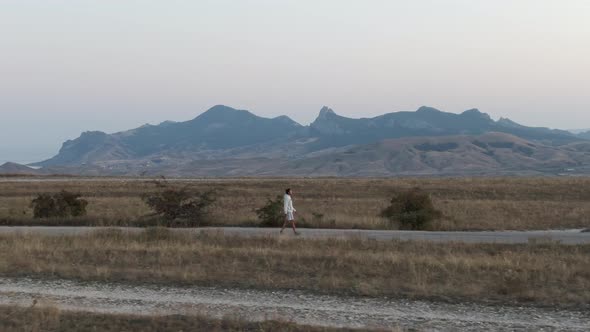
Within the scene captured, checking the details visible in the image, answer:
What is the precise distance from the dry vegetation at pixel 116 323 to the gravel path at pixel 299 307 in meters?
0.55

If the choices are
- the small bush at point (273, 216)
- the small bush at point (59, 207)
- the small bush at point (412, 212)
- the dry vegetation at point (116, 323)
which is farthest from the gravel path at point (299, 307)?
the small bush at point (59, 207)

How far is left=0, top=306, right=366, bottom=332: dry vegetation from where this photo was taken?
9227 millimetres

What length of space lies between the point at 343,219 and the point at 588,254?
40.1 ft

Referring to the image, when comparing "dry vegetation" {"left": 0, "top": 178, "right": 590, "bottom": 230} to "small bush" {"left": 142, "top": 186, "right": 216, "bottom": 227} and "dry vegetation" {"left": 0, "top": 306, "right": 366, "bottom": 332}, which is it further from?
"dry vegetation" {"left": 0, "top": 306, "right": 366, "bottom": 332}

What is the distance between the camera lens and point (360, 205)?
3869 centimetres

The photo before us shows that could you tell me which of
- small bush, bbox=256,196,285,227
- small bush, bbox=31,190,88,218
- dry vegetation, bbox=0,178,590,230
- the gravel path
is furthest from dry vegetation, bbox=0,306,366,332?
small bush, bbox=31,190,88,218

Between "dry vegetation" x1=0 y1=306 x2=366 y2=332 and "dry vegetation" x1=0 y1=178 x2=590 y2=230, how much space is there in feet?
55.1

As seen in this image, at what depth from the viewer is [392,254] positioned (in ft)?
53.4

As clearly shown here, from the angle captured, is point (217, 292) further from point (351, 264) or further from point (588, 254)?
point (588, 254)

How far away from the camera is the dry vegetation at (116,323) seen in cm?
923

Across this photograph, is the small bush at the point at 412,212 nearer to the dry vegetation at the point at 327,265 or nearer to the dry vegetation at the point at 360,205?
the dry vegetation at the point at 360,205

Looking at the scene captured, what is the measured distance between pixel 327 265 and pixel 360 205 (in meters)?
23.8

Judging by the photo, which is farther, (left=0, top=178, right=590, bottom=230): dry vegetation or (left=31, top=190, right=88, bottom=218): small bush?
(left=31, top=190, right=88, bottom=218): small bush

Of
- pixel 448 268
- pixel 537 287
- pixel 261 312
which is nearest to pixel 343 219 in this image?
pixel 448 268
